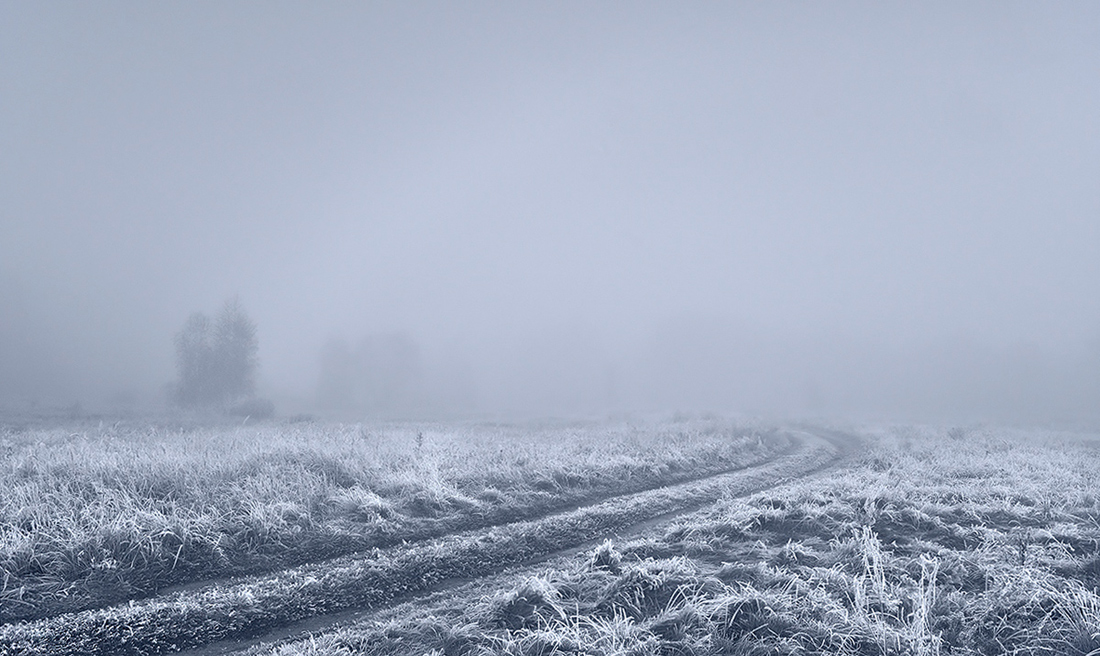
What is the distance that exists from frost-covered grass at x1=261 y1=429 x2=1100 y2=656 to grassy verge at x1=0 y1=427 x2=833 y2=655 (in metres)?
0.87

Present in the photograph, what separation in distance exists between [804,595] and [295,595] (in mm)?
6314

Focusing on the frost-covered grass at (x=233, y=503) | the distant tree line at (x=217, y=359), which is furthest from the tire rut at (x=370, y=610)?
the distant tree line at (x=217, y=359)

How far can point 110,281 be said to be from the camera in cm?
17025

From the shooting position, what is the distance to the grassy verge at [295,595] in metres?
5.68

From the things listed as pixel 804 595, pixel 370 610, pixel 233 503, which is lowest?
pixel 370 610

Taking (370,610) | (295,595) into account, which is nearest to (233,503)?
(295,595)

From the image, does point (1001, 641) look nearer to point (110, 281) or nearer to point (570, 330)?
point (570, 330)

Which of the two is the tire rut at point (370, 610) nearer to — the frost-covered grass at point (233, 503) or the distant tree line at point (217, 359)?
the frost-covered grass at point (233, 503)

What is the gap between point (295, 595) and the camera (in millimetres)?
6883

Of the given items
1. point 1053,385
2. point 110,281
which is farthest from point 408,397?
point 110,281

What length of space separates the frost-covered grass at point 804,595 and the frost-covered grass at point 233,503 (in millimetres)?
3064

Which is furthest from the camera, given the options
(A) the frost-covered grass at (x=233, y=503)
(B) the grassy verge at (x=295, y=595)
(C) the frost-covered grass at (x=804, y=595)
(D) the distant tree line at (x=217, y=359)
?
(D) the distant tree line at (x=217, y=359)

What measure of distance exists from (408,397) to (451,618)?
7586 centimetres

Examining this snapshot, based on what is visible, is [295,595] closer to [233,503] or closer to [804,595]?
[233,503]
